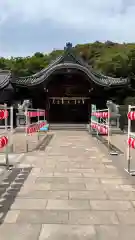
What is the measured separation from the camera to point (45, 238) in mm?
3561

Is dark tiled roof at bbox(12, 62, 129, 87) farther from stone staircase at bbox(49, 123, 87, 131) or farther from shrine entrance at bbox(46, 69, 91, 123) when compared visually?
stone staircase at bbox(49, 123, 87, 131)

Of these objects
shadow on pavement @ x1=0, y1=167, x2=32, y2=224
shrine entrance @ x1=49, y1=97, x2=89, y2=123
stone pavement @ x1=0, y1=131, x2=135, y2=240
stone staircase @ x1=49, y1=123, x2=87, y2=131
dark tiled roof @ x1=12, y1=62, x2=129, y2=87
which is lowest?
stone pavement @ x1=0, y1=131, x2=135, y2=240

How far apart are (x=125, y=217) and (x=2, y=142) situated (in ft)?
12.6

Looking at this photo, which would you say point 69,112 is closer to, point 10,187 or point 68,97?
point 68,97

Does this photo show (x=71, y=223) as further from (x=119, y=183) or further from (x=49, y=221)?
(x=119, y=183)

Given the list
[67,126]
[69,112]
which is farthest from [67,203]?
[69,112]

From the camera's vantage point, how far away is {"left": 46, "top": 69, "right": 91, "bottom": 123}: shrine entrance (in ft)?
88.1


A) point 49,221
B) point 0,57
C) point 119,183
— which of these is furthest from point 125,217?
point 0,57

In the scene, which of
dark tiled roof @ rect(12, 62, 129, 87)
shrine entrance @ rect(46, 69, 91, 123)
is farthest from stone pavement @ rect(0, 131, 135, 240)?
shrine entrance @ rect(46, 69, 91, 123)

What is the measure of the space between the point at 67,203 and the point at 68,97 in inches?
897

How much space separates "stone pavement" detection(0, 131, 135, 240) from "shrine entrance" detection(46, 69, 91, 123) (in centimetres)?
1912

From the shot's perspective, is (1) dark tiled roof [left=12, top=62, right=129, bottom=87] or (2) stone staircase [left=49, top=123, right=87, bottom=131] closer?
(2) stone staircase [left=49, top=123, right=87, bottom=131]

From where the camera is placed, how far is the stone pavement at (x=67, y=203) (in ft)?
12.4

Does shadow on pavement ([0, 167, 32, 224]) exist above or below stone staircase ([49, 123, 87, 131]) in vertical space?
below
